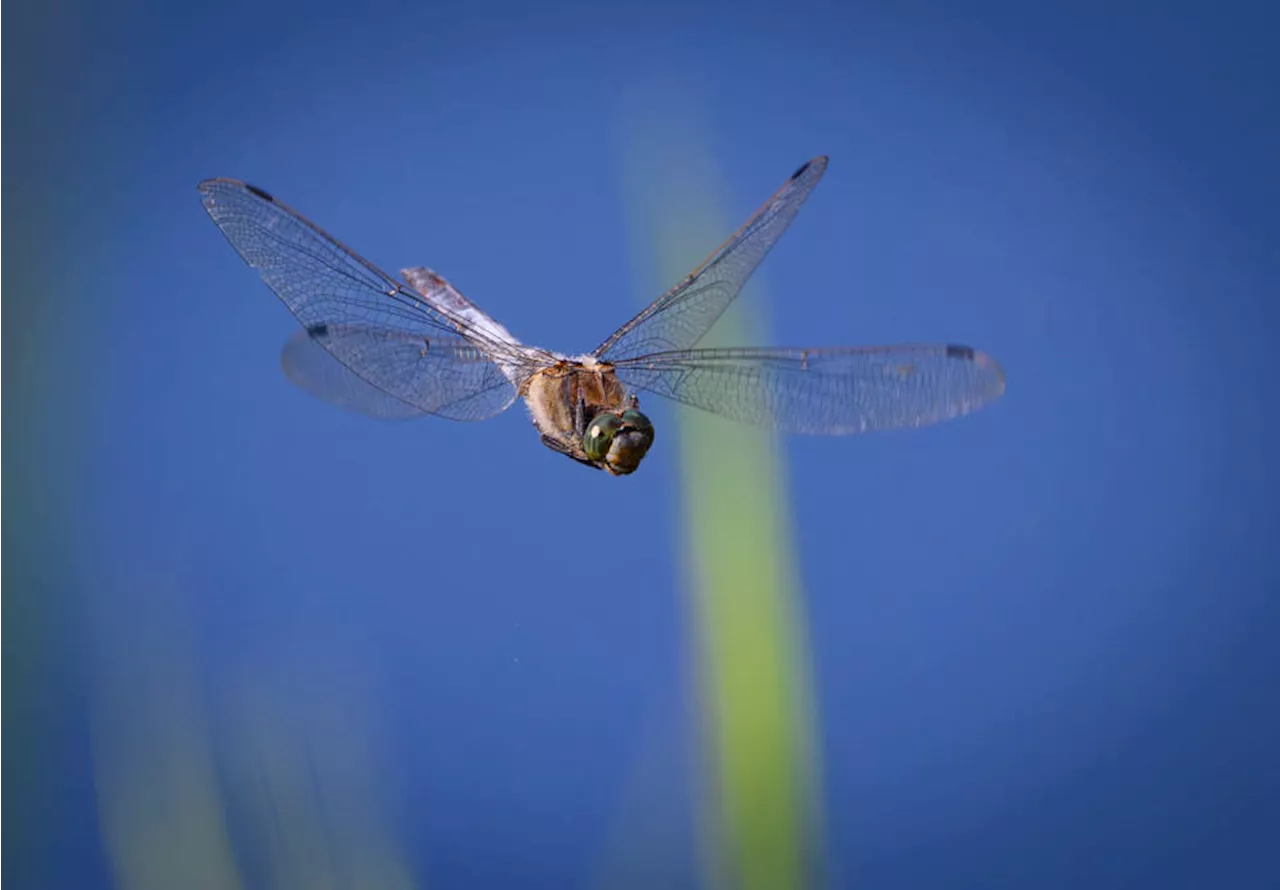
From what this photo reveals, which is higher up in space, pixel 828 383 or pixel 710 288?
pixel 710 288

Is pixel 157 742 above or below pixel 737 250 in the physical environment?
below

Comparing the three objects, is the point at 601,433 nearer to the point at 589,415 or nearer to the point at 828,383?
the point at 589,415

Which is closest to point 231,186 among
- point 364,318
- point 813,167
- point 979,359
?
point 364,318

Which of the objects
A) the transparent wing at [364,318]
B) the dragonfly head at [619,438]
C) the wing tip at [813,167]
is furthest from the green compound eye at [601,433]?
the wing tip at [813,167]

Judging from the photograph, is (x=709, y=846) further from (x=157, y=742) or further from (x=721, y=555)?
(x=157, y=742)

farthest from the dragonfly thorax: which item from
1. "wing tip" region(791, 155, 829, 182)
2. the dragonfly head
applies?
"wing tip" region(791, 155, 829, 182)

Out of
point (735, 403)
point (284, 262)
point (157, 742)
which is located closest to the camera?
point (284, 262)

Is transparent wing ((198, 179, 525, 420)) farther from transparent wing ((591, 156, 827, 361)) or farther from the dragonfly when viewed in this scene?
transparent wing ((591, 156, 827, 361))

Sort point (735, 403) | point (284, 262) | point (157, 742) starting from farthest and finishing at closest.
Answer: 1. point (157, 742)
2. point (735, 403)
3. point (284, 262)

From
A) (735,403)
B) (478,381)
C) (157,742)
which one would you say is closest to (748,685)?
(735,403)
